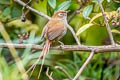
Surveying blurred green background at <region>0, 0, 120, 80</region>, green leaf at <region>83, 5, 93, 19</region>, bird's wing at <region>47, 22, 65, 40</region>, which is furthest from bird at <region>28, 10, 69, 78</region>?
green leaf at <region>83, 5, 93, 19</region>

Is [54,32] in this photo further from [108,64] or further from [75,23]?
[108,64]

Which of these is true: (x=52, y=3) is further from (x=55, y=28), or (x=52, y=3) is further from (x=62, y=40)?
(x=62, y=40)

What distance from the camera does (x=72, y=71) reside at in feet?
15.4

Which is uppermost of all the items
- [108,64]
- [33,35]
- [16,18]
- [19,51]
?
[16,18]

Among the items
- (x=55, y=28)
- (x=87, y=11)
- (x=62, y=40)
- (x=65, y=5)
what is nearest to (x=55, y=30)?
(x=55, y=28)

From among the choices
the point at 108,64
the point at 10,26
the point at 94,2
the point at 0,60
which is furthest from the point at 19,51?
the point at 94,2

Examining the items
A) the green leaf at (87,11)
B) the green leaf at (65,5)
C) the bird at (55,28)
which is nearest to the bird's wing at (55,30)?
the bird at (55,28)

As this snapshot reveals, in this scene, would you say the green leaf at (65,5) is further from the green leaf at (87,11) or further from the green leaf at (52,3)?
the green leaf at (87,11)

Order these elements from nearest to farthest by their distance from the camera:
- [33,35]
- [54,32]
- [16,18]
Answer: [54,32], [16,18], [33,35]

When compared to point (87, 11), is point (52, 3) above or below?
above

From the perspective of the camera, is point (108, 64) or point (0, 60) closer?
point (0, 60)

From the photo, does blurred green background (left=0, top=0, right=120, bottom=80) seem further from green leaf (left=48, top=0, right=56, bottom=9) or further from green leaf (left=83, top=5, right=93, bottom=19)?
green leaf (left=83, top=5, right=93, bottom=19)

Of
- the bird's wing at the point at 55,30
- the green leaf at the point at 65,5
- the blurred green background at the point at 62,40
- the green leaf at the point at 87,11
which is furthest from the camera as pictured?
the blurred green background at the point at 62,40

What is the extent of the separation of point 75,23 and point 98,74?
748 mm
